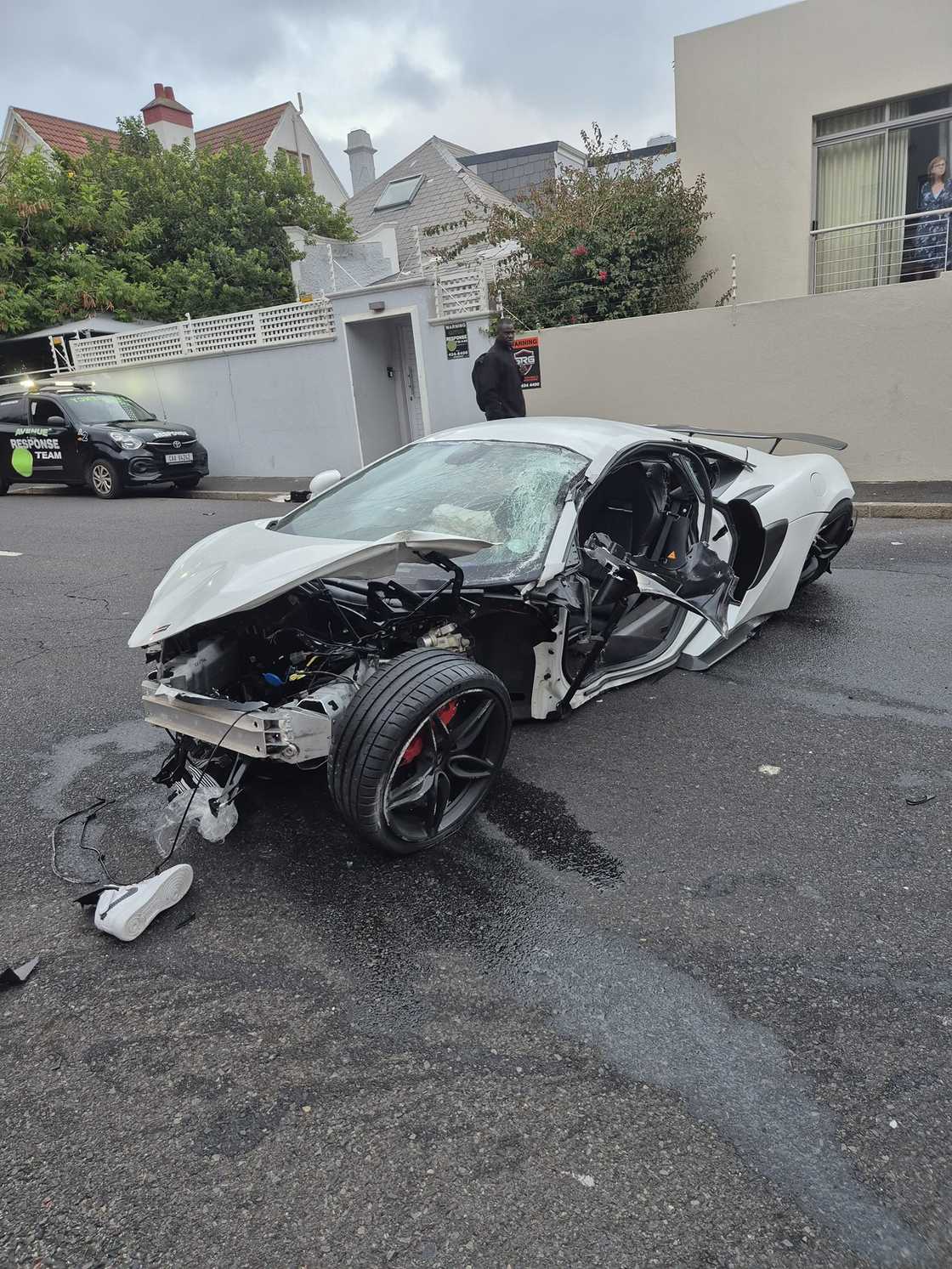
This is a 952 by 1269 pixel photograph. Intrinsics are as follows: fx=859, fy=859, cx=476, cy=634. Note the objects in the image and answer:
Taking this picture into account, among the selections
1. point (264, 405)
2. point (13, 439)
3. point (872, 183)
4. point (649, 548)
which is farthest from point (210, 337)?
point (649, 548)

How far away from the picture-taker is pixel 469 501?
13.1 ft

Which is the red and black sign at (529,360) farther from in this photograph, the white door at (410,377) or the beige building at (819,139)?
the beige building at (819,139)

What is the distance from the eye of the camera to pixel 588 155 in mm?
11961

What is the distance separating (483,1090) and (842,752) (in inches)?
92.6

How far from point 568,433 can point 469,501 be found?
28.3 inches

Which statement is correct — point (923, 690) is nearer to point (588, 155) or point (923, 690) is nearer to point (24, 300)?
point (588, 155)

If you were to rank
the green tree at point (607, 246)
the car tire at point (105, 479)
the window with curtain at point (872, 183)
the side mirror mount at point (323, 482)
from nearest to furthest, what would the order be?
the side mirror mount at point (323, 482) < the window with curtain at point (872, 183) < the green tree at point (607, 246) < the car tire at point (105, 479)

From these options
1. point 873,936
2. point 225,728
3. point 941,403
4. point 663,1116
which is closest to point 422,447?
point 225,728

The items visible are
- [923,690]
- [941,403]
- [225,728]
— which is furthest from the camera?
[941,403]

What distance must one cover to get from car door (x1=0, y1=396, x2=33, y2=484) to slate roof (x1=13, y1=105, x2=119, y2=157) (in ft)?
57.2

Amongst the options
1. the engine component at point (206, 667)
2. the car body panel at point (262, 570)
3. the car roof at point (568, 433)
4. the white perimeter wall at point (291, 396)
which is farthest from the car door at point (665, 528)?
the white perimeter wall at point (291, 396)

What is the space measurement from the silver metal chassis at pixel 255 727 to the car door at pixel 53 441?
11.5 m

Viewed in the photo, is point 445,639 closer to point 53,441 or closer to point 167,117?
point 53,441

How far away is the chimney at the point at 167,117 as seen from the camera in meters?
25.6
